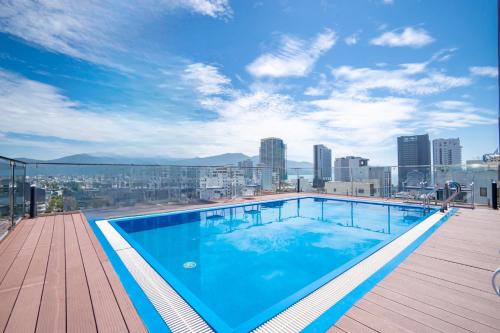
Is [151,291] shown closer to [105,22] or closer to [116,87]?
[105,22]

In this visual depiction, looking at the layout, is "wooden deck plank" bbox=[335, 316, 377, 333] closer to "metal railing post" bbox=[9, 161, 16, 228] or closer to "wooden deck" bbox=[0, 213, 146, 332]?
"wooden deck" bbox=[0, 213, 146, 332]

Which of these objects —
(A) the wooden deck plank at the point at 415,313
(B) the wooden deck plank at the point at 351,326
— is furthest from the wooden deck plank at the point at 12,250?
(A) the wooden deck plank at the point at 415,313

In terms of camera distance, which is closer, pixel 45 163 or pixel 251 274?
pixel 251 274

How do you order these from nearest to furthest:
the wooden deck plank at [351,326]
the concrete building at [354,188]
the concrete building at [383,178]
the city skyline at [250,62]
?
the wooden deck plank at [351,326] → the city skyline at [250,62] → the concrete building at [383,178] → the concrete building at [354,188]

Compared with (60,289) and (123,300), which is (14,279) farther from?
(123,300)

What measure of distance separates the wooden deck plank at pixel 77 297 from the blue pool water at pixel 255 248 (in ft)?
2.01

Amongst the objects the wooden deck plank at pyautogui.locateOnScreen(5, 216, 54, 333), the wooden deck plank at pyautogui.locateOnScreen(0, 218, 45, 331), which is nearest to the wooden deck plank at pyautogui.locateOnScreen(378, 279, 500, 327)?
the wooden deck plank at pyautogui.locateOnScreen(5, 216, 54, 333)

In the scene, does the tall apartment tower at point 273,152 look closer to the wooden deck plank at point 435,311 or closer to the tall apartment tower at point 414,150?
the tall apartment tower at point 414,150

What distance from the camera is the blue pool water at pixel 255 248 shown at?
2.08 m

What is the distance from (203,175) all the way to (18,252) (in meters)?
4.14

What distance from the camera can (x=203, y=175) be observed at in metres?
6.30

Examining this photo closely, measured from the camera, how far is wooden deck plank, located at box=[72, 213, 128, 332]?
50.3 inches

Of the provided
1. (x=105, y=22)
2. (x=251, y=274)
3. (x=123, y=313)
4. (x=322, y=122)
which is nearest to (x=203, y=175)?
(x=251, y=274)

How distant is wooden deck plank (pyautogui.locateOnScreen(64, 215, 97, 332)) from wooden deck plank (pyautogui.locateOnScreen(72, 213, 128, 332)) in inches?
1.2
